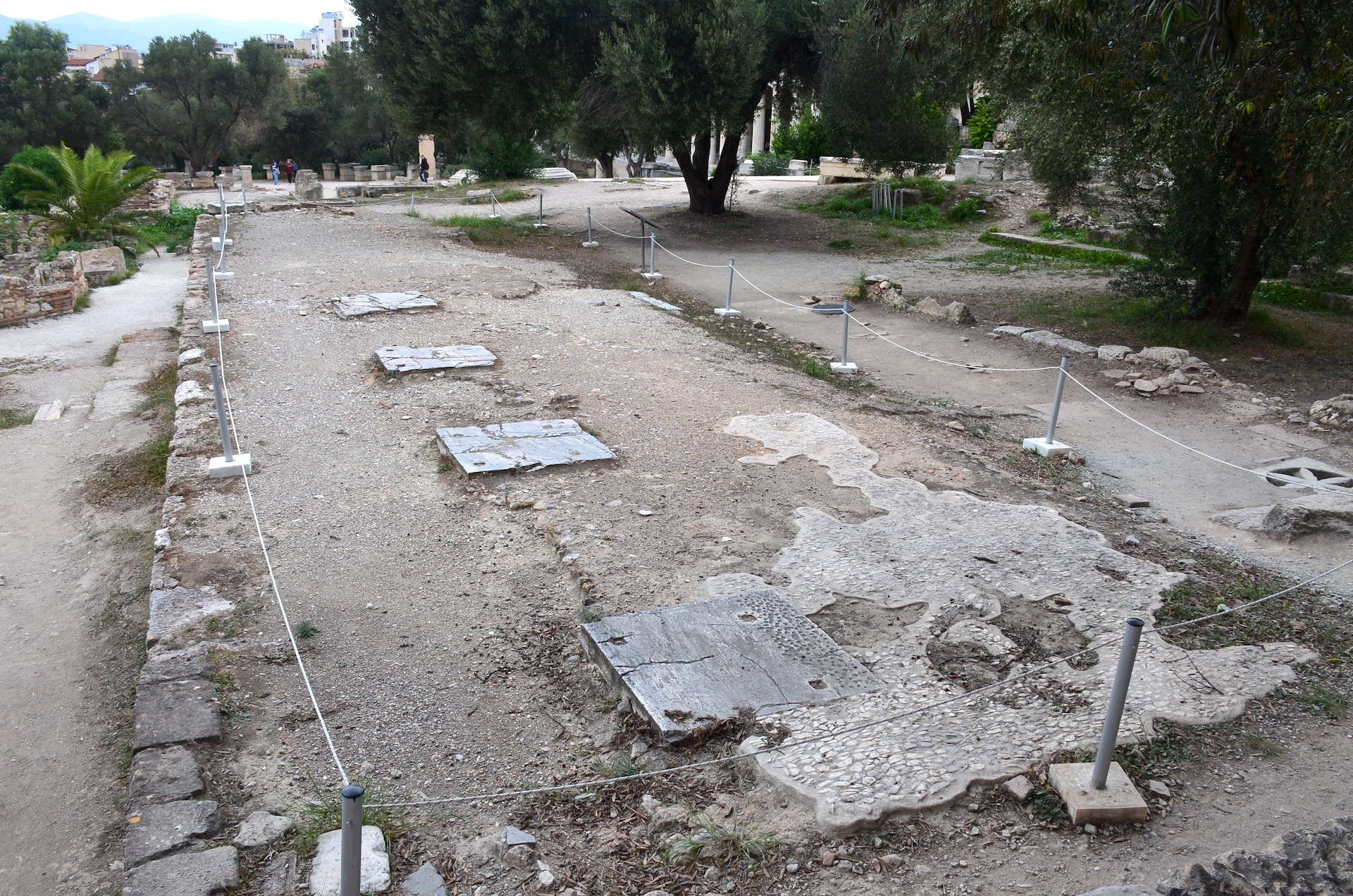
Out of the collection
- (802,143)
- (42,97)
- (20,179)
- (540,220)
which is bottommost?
(540,220)

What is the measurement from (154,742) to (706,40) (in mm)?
14239

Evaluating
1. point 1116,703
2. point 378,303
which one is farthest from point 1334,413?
point 378,303

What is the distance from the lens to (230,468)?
6738mm

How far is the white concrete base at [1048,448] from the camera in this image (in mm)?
7715

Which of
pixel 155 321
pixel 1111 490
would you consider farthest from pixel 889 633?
pixel 155 321

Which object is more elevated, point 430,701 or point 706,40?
point 706,40

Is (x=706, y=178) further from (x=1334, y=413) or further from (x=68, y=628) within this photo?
(x=68, y=628)

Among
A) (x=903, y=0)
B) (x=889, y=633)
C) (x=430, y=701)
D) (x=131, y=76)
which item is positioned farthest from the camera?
(x=131, y=76)

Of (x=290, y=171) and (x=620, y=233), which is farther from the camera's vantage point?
(x=290, y=171)

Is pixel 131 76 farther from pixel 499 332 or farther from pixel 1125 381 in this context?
pixel 1125 381

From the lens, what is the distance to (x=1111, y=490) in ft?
23.2

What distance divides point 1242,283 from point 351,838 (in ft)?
38.5

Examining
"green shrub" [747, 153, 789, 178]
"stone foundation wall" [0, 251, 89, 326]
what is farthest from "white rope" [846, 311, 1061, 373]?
"green shrub" [747, 153, 789, 178]

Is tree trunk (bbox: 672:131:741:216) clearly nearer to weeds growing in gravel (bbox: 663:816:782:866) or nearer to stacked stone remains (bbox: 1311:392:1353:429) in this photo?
stacked stone remains (bbox: 1311:392:1353:429)
